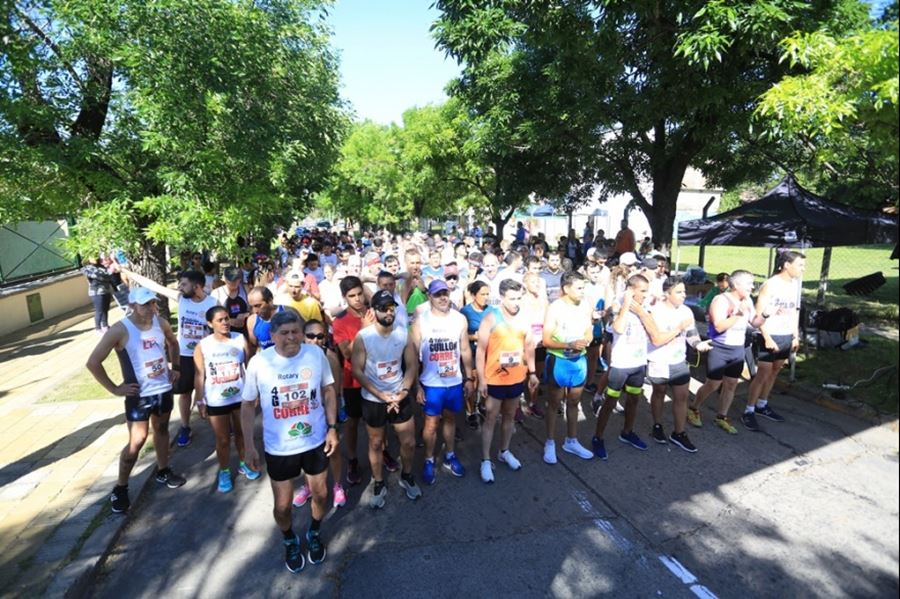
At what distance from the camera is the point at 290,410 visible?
331 centimetres

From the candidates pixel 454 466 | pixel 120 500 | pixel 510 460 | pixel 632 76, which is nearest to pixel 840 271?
pixel 632 76

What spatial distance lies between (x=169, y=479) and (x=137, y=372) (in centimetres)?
120

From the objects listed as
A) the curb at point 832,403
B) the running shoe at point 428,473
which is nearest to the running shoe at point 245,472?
the running shoe at point 428,473

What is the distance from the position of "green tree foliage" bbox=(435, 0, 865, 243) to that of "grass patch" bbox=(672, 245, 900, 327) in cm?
257

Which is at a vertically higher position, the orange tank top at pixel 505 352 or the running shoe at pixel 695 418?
the orange tank top at pixel 505 352

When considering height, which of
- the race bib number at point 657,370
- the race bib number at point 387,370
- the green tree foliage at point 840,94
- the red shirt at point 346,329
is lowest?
the race bib number at point 657,370

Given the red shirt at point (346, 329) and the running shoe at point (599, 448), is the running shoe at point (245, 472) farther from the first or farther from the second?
the running shoe at point (599, 448)

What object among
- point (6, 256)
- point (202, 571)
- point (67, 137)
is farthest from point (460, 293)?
point (6, 256)

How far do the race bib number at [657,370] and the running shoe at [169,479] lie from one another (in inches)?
184

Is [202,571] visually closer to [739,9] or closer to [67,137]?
[67,137]

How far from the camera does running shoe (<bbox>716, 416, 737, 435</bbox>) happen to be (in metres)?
5.42

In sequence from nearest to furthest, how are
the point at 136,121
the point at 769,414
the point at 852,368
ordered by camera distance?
the point at 769,414 → the point at 136,121 → the point at 852,368

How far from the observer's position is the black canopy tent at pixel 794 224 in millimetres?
7070

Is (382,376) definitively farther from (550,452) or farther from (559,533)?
(550,452)
